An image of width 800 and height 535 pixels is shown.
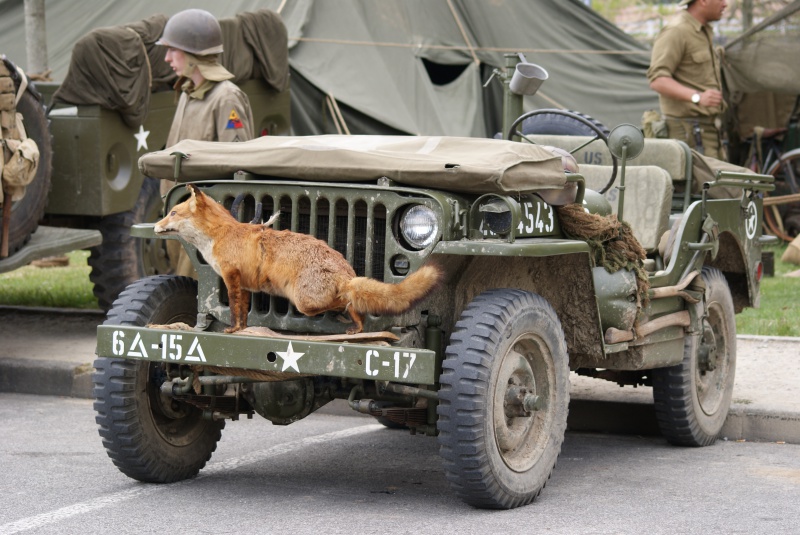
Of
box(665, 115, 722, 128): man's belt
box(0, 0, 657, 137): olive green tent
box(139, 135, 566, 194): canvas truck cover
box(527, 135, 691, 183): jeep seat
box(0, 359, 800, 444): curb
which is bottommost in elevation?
box(0, 359, 800, 444): curb

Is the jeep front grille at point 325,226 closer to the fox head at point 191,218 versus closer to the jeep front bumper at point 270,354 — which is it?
the fox head at point 191,218

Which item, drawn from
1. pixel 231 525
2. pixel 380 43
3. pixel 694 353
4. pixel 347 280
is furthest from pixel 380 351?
pixel 380 43

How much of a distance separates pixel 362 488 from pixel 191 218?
4.64 ft

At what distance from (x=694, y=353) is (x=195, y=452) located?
8.72ft

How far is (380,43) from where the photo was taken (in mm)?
15312

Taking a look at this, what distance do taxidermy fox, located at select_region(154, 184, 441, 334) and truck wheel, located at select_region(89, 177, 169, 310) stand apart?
456 centimetres

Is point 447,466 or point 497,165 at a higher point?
point 497,165

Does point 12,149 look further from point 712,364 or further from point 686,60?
point 686,60

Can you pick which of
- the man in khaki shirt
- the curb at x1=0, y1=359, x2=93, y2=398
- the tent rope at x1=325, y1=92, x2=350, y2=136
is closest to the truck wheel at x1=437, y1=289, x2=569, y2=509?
the curb at x1=0, y1=359, x2=93, y2=398

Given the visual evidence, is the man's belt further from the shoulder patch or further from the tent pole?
the shoulder patch

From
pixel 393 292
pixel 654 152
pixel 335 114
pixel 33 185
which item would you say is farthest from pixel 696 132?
pixel 393 292

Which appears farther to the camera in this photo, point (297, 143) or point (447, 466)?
point (297, 143)

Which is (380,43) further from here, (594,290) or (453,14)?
(594,290)

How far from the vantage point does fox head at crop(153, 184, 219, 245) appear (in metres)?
5.67
